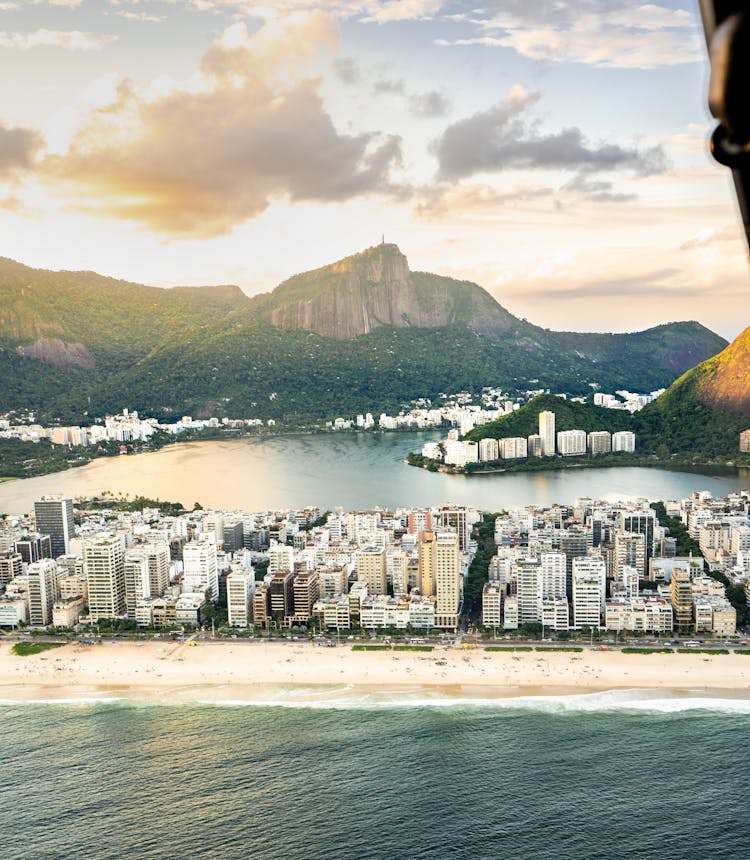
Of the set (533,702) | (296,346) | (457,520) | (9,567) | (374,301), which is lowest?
(533,702)

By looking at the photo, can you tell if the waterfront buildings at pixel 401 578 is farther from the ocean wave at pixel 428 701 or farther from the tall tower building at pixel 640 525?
the ocean wave at pixel 428 701

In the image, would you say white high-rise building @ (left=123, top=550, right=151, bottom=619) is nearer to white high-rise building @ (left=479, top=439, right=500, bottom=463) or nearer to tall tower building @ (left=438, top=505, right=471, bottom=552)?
tall tower building @ (left=438, top=505, right=471, bottom=552)

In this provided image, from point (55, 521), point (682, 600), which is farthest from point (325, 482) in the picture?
point (682, 600)

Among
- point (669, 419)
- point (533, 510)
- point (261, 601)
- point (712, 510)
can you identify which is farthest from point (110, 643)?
point (669, 419)

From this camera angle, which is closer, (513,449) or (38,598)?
(38,598)

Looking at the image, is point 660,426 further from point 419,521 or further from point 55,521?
point 55,521

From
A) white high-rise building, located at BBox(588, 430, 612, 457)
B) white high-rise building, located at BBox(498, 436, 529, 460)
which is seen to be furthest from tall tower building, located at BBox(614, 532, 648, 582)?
white high-rise building, located at BBox(588, 430, 612, 457)

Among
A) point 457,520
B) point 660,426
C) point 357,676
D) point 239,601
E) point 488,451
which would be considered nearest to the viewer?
point 357,676

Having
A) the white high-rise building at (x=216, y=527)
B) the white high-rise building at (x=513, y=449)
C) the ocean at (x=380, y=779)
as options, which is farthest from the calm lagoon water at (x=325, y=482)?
the ocean at (x=380, y=779)
